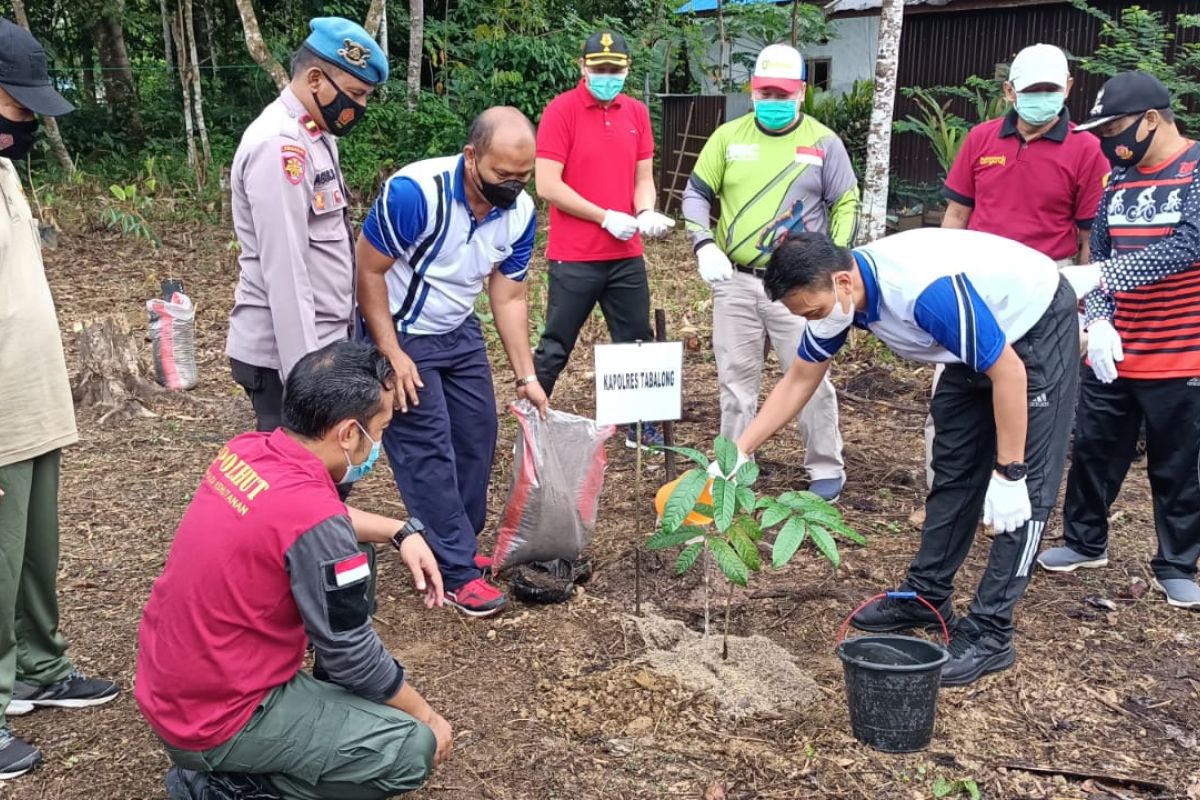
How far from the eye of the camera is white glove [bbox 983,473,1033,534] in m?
3.08

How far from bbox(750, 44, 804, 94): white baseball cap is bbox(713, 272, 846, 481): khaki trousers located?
82 centimetres

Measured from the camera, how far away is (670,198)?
1281 centimetres

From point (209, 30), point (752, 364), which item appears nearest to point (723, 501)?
point (752, 364)

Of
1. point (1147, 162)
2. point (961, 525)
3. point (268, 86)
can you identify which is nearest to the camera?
point (961, 525)

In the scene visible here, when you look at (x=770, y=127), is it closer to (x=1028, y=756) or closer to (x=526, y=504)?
(x=526, y=504)

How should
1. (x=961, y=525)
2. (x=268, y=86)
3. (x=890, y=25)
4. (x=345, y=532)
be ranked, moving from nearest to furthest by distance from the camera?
(x=345, y=532), (x=961, y=525), (x=890, y=25), (x=268, y=86)

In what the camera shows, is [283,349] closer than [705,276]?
Yes

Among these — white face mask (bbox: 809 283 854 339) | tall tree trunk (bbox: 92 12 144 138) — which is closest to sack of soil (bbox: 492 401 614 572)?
white face mask (bbox: 809 283 854 339)

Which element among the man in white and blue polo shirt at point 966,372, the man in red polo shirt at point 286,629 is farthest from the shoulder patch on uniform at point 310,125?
the man in white and blue polo shirt at point 966,372

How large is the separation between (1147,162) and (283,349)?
307cm

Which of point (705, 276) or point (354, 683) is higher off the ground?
point (705, 276)

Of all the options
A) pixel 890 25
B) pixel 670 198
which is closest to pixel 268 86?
pixel 670 198

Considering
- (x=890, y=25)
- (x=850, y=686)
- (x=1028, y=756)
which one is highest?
(x=890, y=25)

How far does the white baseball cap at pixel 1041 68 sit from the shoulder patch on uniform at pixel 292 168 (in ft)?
9.60
